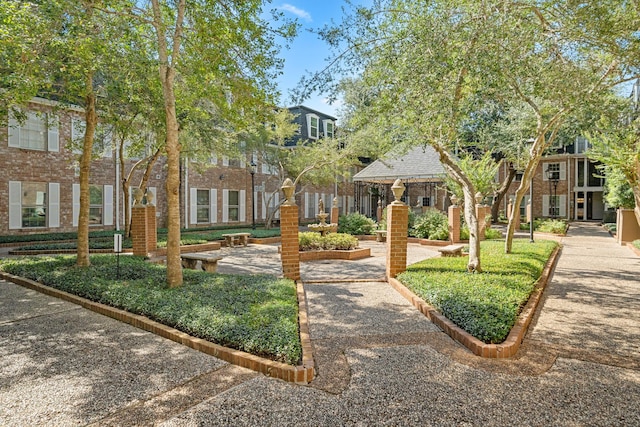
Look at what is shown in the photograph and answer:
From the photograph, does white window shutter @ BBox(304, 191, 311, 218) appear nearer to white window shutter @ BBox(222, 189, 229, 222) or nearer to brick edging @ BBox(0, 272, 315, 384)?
white window shutter @ BBox(222, 189, 229, 222)

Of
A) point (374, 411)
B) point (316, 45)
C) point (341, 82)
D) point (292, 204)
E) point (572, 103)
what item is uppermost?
point (316, 45)

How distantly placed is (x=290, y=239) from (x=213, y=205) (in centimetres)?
1601

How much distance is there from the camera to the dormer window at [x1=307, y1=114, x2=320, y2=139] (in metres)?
29.2

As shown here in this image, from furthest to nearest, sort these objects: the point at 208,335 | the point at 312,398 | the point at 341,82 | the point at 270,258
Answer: the point at 270,258
the point at 341,82
the point at 208,335
the point at 312,398

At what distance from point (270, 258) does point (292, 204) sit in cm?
A: 437

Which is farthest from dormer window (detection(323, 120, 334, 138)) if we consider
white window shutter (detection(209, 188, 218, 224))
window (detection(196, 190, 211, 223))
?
window (detection(196, 190, 211, 223))

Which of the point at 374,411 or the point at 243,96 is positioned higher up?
the point at 243,96

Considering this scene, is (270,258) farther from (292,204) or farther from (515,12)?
(515,12)

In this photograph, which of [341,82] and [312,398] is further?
[341,82]

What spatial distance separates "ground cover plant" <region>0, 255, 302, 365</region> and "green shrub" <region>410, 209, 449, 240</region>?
993cm

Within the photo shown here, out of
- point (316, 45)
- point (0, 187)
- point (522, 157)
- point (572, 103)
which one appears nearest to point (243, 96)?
point (316, 45)

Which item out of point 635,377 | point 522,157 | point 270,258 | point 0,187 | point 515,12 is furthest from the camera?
point 522,157

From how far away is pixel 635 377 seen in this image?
3.78m

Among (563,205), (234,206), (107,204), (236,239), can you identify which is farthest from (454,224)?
(563,205)
